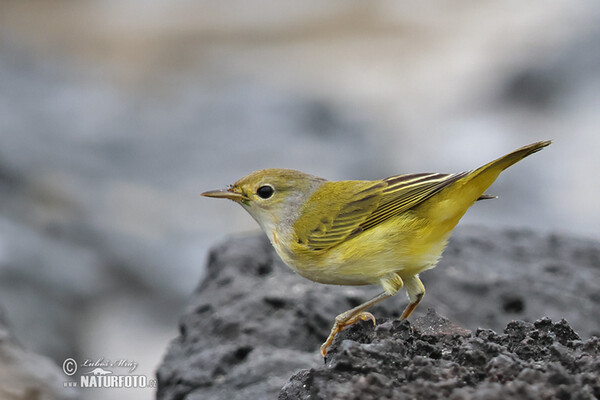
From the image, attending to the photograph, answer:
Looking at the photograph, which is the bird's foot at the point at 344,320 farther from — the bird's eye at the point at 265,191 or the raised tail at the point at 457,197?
the bird's eye at the point at 265,191

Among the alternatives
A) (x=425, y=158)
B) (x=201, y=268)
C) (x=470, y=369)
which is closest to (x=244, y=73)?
(x=425, y=158)

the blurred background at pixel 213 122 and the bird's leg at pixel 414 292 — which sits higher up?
the blurred background at pixel 213 122

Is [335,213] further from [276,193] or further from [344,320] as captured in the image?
[344,320]

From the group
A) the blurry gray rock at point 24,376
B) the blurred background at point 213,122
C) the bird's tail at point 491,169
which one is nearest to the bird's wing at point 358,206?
the bird's tail at point 491,169

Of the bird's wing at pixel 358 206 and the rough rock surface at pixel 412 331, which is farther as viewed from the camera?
the bird's wing at pixel 358 206

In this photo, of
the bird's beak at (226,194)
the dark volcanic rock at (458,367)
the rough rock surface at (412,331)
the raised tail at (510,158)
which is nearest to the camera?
the dark volcanic rock at (458,367)

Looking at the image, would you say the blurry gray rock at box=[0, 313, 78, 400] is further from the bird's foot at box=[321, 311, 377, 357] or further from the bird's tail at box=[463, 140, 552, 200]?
the bird's tail at box=[463, 140, 552, 200]

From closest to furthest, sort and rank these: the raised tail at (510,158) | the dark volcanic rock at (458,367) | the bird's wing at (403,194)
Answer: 1. the dark volcanic rock at (458,367)
2. the raised tail at (510,158)
3. the bird's wing at (403,194)

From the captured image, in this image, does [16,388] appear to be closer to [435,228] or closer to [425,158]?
[435,228]
